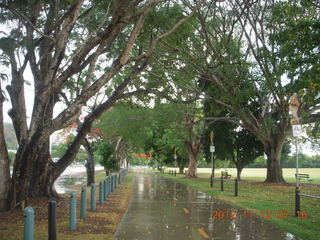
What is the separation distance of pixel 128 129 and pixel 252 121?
9.84 m

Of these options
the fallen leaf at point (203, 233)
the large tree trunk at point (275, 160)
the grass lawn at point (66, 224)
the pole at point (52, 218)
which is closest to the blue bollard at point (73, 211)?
the grass lawn at point (66, 224)

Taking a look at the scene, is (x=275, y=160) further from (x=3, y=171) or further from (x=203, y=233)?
(x=3, y=171)

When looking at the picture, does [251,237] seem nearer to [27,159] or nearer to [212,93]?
[27,159]

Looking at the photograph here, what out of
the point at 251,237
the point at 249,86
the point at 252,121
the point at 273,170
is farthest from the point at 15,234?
the point at 273,170

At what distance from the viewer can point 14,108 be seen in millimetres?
13375

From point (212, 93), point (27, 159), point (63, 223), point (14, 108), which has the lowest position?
point (63, 223)

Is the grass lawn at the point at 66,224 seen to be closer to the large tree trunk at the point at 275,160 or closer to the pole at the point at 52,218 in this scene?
the pole at the point at 52,218

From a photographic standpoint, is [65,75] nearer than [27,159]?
Yes
